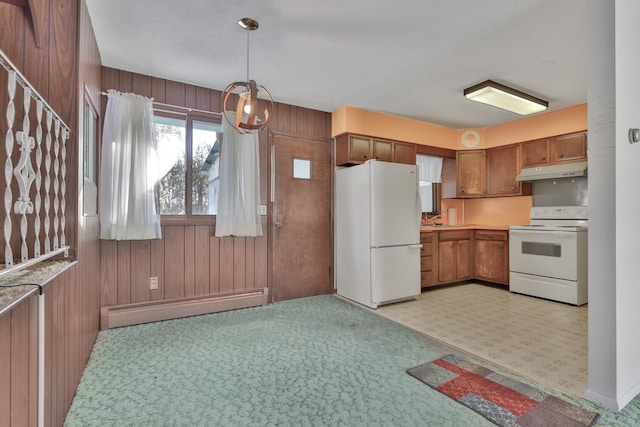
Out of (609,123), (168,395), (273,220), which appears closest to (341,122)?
(273,220)

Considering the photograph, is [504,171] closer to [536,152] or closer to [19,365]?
[536,152]

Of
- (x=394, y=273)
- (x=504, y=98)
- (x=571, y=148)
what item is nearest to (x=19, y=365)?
(x=394, y=273)

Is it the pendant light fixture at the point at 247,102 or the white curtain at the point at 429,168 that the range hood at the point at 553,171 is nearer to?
the white curtain at the point at 429,168

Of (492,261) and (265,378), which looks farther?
(492,261)

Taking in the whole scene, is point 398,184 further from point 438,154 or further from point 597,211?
point 597,211

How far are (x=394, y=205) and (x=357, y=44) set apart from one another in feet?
5.90

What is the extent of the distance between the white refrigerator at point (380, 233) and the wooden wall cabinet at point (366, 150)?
0.21 metres

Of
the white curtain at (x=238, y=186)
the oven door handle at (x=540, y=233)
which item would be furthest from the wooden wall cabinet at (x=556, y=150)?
the white curtain at (x=238, y=186)

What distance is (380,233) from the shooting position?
3615mm

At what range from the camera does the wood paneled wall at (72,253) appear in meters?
1.14

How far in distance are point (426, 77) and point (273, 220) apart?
230 cm

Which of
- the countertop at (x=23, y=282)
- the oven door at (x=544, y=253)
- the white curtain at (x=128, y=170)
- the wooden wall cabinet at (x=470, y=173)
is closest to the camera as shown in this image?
the countertop at (x=23, y=282)

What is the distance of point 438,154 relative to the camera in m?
4.95

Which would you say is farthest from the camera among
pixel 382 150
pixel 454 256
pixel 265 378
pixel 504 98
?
pixel 454 256
